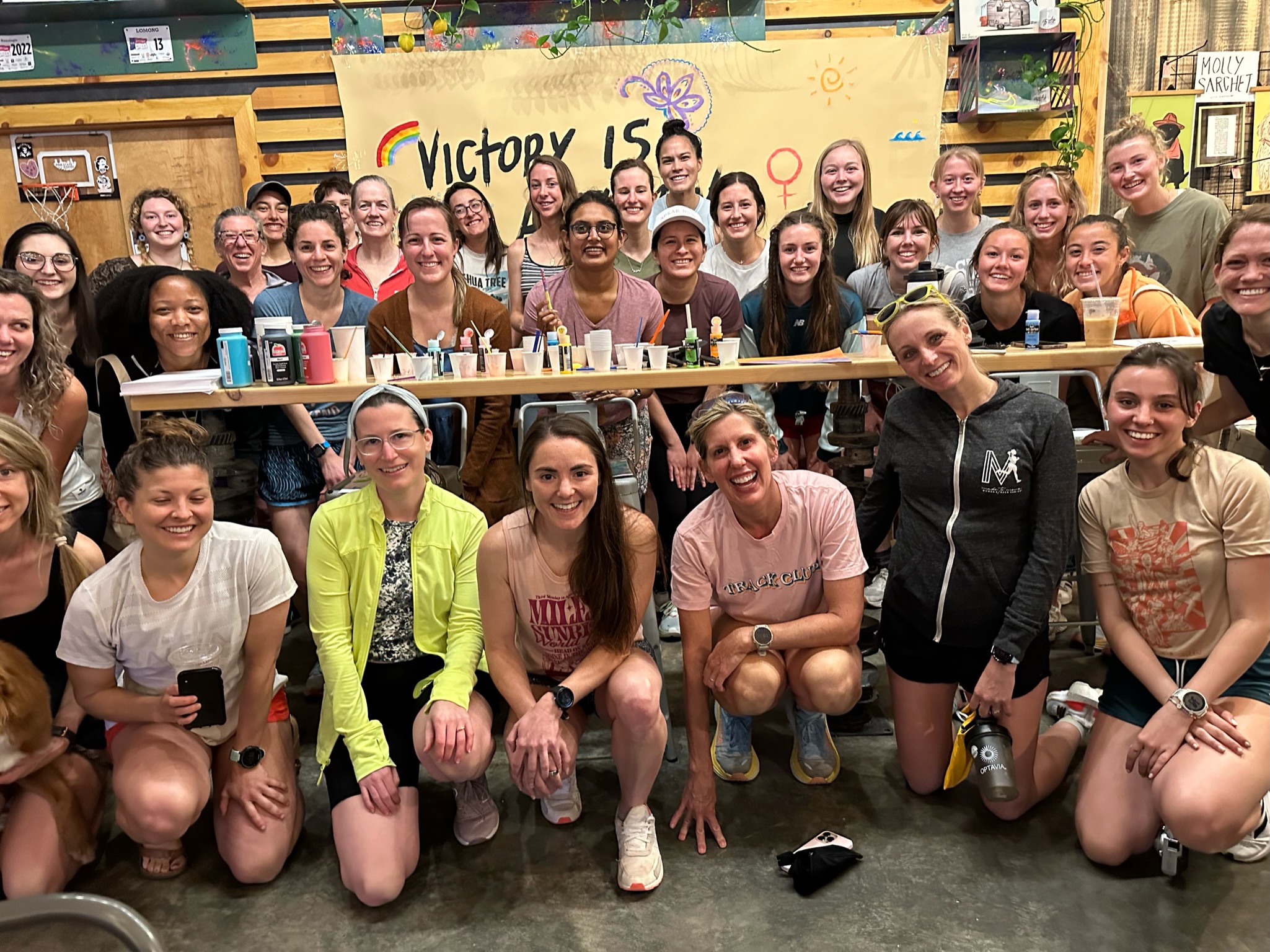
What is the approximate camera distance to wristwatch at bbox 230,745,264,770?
81.8 inches

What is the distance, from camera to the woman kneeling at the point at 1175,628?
74.1 inches

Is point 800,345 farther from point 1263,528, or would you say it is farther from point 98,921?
point 98,921

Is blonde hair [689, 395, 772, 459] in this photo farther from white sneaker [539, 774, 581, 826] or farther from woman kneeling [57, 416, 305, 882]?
woman kneeling [57, 416, 305, 882]

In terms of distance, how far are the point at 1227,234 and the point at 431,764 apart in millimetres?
2366

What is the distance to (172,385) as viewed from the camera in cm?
255

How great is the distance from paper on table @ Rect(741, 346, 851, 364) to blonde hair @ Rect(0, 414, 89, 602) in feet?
6.52

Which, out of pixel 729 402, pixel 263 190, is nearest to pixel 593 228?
pixel 729 402

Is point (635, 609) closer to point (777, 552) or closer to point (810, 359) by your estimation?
point (777, 552)

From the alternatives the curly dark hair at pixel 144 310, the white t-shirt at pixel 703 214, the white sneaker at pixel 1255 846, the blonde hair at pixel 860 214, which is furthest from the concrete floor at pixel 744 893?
the white t-shirt at pixel 703 214

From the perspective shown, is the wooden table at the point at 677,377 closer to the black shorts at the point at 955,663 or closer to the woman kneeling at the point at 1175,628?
the woman kneeling at the point at 1175,628

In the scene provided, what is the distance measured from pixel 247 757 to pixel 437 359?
1.35 meters

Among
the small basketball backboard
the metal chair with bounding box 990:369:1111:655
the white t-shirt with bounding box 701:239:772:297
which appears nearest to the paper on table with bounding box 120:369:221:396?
the white t-shirt with bounding box 701:239:772:297

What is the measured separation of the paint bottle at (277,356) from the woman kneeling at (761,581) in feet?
4.27

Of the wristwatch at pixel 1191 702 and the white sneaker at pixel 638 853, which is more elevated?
the wristwatch at pixel 1191 702
